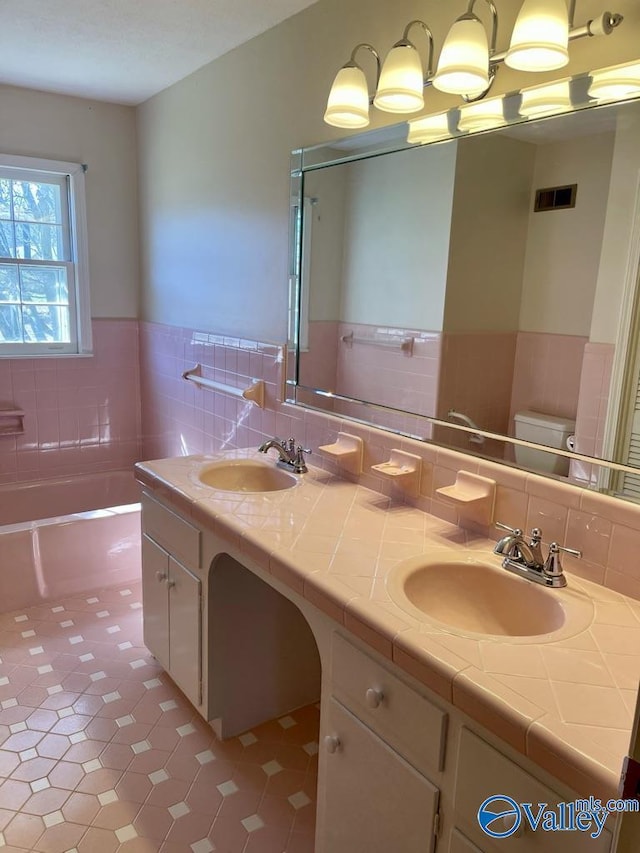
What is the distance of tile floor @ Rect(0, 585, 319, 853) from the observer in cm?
173

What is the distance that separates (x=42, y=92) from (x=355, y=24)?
6.93ft

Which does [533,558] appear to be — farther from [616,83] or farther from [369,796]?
[616,83]

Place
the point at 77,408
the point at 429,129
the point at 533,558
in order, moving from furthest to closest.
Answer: the point at 77,408, the point at 429,129, the point at 533,558

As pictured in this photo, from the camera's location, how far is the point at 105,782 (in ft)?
6.22

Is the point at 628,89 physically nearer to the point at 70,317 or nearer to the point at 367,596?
the point at 367,596

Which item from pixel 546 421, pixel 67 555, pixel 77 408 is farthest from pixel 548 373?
pixel 77 408

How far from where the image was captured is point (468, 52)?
1.45m

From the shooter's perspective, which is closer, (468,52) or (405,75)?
(468,52)

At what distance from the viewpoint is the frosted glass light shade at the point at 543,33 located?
132 centimetres

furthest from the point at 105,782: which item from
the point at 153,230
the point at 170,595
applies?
the point at 153,230

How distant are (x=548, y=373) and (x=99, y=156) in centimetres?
305

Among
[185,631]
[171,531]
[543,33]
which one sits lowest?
[185,631]

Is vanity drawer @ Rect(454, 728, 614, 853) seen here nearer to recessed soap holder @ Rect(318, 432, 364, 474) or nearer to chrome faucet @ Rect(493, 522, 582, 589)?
chrome faucet @ Rect(493, 522, 582, 589)

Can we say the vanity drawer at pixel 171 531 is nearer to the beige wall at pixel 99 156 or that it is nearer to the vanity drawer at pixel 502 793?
the vanity drawer at pixel 502 793
